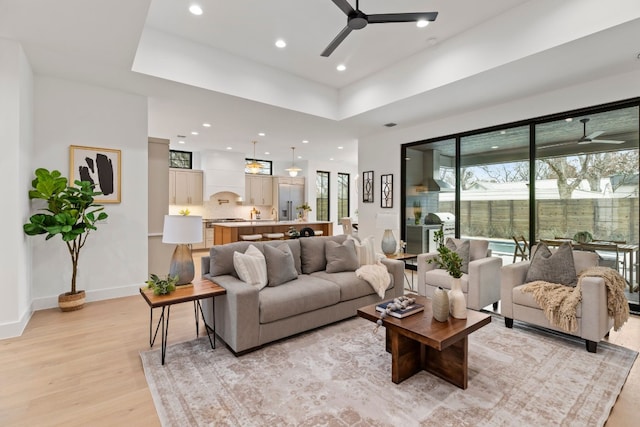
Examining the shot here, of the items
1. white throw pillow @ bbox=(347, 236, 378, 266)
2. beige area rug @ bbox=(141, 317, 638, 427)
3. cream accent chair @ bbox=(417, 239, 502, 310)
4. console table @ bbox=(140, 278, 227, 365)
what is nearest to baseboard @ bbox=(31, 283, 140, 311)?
console table @ bbox=(140, 278, 227, 365)

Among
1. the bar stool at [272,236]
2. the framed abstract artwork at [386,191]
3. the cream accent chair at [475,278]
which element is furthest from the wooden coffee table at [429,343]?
the bar stool at [272,236]

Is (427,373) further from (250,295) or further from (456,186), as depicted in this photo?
(456,186)

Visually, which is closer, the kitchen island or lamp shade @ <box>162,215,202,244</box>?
lamp shade @ <box>162,215,202,244</box>

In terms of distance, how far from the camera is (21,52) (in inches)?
127

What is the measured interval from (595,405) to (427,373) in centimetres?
105

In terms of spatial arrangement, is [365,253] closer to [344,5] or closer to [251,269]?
[251,269]

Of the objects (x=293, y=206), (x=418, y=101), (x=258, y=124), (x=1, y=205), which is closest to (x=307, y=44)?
(x=418, y=101)

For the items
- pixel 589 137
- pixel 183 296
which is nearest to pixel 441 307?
pixel 183 296

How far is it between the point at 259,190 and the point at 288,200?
1067mm

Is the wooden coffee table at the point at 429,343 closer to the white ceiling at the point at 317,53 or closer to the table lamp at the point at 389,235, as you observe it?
the table lamp at the point at 389,235

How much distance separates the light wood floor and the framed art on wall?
163 cm

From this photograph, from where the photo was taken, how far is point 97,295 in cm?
426

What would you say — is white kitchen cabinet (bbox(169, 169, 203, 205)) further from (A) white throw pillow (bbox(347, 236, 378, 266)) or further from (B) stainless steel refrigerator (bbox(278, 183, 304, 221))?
(A) white throw pillow (bbox(347, 236, 378, 266))

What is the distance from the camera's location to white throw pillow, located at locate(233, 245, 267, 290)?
2986 millimetres
